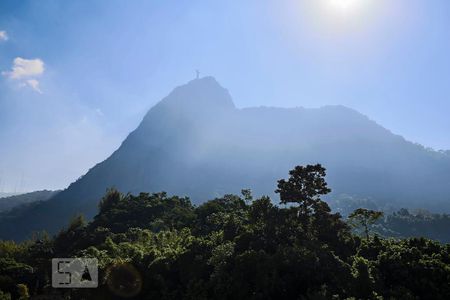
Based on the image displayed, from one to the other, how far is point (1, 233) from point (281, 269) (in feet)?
460

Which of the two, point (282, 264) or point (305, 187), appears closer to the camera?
point (282, 264)

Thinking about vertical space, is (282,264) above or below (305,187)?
below

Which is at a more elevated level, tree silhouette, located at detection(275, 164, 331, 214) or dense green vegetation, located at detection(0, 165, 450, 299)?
tree silhouette, located at detection(275, 164, 331, 214)

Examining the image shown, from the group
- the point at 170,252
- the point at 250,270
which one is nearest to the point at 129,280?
the point at 170,252

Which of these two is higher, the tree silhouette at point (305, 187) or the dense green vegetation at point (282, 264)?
the tree silhouette at point (305, 187)

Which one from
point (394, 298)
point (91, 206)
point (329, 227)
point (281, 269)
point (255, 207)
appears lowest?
point (394, 298)

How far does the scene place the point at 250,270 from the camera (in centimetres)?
2247

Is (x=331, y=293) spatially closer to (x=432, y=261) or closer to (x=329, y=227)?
(x=432, y=261)

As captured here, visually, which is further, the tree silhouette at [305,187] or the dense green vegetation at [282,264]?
the tree silhouette at [305,187]

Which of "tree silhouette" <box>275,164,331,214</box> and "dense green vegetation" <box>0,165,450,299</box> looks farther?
"tree silhouette" <box>275,164,331,214</box>

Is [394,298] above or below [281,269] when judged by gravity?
below

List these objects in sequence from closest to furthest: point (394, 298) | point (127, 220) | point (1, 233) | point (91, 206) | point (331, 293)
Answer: point (394, 298) → point (331, 293) → point (127, 220) → point (1, 233) → point (91, 206)

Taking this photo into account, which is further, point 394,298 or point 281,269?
point 281,269

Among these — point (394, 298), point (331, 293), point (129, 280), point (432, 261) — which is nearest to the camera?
point (394, 298)
